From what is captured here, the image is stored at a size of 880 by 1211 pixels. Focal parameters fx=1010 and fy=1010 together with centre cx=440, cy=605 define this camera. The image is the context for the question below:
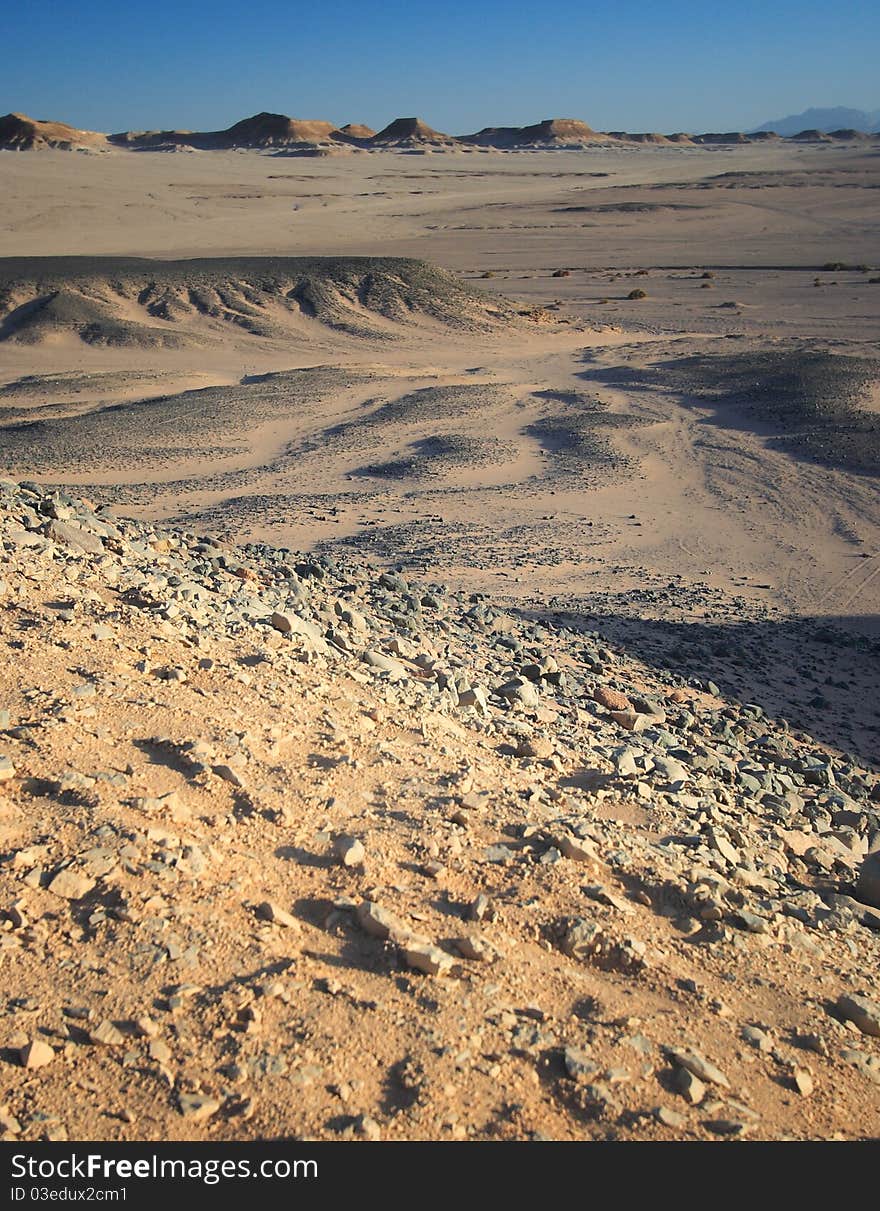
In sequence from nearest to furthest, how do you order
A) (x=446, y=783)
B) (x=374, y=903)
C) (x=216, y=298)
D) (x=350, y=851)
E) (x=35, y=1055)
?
1. (x=35, y=1055)
2. (x=374, y=903)
3. (x=350, y=851)
4. (x=446, y=783)
5. (x=216, y=298)

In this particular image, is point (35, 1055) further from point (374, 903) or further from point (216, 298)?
point (216, 298)

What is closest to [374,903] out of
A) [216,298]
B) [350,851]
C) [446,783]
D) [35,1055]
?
[350,851]

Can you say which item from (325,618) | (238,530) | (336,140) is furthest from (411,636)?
(336,140)

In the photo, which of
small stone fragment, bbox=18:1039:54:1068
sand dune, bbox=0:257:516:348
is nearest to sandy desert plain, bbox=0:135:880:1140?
small stone fragment, bbox=18:1039:54:1068

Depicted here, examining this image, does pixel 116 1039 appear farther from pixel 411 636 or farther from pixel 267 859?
pixel 411 636

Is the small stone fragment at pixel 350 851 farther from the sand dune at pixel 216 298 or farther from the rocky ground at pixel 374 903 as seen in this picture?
the sand dune at pixel 216 298

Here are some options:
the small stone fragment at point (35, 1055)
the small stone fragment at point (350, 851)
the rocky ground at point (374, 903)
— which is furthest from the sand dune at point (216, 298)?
the small stone fragment at point (35, 1055)
